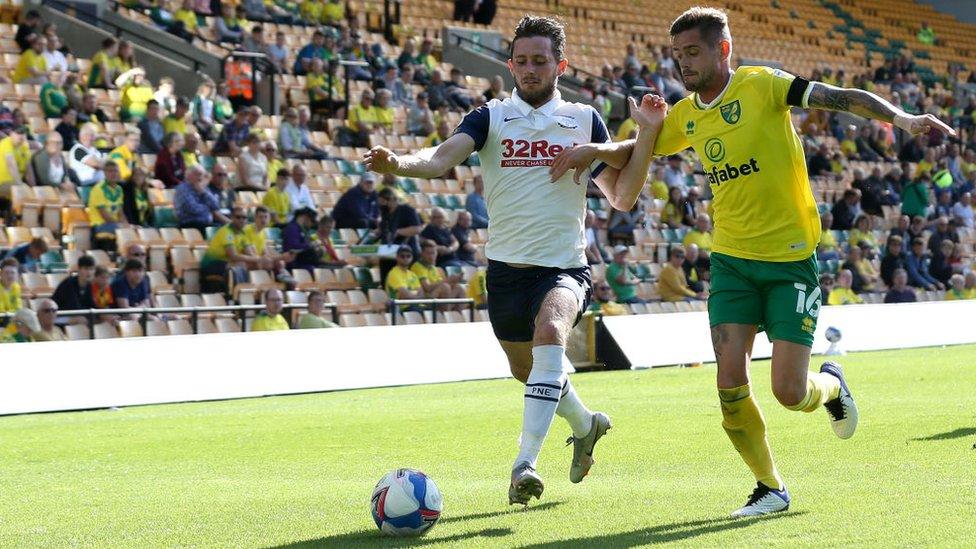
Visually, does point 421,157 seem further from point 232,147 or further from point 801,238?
point 232,147

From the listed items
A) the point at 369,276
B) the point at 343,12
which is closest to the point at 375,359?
the point at 369,276

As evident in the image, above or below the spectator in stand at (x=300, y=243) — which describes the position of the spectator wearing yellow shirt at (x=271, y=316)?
below

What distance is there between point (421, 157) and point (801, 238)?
1.91m

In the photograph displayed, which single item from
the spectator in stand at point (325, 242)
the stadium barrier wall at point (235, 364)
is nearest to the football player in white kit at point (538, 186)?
the stadium barrier wall at point (235, 364)

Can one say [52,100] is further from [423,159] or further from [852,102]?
[852,102]

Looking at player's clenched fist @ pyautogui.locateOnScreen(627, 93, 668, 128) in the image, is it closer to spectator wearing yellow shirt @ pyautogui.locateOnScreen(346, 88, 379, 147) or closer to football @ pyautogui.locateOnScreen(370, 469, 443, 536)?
football @ pyautogui.locateOnScreen(370, 469, 443, 536)

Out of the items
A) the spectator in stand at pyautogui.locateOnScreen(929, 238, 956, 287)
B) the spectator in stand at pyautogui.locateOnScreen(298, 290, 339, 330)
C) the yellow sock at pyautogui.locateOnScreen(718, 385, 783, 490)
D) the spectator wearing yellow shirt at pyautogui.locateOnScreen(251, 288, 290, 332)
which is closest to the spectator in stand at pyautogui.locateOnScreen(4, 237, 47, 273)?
the spectator wearing yellow shirt at pyautogui.locateOnScreen(251, 288, 290, 332)

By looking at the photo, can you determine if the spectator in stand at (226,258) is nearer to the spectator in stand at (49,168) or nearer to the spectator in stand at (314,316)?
the spectator in stand at (314,316)

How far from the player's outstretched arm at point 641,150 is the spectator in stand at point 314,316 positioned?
1032 centimetres

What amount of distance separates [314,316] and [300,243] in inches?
88.3

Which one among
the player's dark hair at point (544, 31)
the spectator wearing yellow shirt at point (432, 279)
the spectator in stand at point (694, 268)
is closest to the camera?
the player's dark hair at point (544, 31)

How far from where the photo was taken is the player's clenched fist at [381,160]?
6.84 meters

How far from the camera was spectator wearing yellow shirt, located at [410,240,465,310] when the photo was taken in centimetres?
1970

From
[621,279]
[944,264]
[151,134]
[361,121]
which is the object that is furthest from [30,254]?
[944,264]
